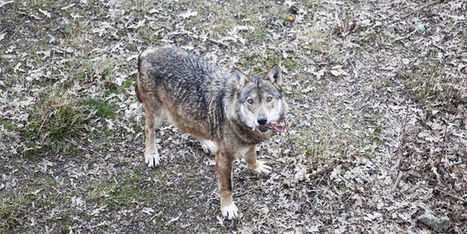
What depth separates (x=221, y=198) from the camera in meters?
6.44

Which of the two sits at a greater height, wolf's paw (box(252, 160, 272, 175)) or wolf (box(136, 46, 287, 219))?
wolf (box(136, 46, 287, 219))

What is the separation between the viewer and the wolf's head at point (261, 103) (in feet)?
18.2

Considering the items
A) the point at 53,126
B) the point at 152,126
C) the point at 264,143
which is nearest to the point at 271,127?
the point at 264,143

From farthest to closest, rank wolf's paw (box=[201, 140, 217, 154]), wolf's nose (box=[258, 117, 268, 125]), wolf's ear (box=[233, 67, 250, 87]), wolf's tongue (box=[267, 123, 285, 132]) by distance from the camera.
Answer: wolf's paw (box=[201, 140, 217, 154]) < wolf's ear (box=[233, 67, 250, 87]) < wolf's tongue (box=[267, 123, 285, 132]) < wolf's nose (box=[258, 117, 268, 125])

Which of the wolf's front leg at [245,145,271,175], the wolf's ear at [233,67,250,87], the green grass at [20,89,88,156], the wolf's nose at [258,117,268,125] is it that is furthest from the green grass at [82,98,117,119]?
the wolf's nose at [258,117,268,125]

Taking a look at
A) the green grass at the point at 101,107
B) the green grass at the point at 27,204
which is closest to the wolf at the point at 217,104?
the green grass at the point at 101,107

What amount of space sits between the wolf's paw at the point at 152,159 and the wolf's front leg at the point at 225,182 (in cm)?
139

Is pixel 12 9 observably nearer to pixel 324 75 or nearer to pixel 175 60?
pixel 175 60

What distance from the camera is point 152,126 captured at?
7113mm

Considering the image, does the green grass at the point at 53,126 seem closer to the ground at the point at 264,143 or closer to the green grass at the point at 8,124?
the ground at the point at 264,143

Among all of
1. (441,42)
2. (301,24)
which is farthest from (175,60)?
(441,42)

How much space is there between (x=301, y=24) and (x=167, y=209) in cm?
513

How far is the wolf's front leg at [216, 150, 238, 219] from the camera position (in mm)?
6176

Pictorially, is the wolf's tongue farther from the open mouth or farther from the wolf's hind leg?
the wolf's hind leg
